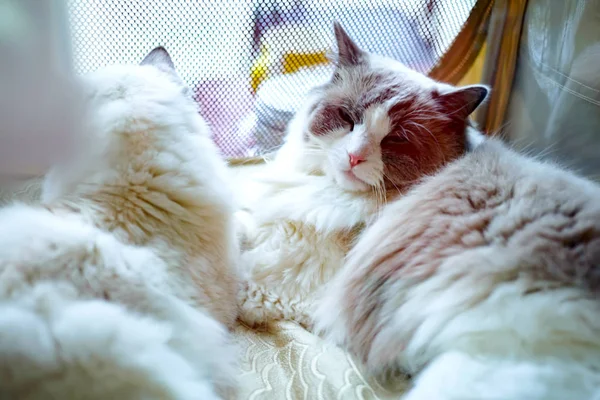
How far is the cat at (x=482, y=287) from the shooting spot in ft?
2.65

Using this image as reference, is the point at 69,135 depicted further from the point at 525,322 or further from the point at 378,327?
the point at 525,322

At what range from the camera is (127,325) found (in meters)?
0.83

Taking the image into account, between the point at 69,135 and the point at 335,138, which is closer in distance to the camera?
the point at 69,135

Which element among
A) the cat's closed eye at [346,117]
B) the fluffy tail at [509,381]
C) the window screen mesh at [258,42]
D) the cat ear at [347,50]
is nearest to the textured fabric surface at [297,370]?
the fluffy tail at [509,381]

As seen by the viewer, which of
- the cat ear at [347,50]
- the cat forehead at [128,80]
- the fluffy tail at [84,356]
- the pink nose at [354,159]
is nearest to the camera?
the fluffy tail at [84,356]

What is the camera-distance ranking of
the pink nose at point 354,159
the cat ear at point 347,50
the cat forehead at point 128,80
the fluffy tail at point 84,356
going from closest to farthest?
the fluffy tail at point 84,356
the cat forehead at point 128,80
the pink nose at point 354,159
the cat ear at point 347,50

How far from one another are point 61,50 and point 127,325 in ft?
1.52

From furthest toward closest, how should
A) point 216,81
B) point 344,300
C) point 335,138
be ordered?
point 216,81 < point 335,138 < point 344,300

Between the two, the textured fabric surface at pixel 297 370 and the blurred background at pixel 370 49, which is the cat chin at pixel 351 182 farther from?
the blurred background at pixel 370 49

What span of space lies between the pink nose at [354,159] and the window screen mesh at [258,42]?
61cm

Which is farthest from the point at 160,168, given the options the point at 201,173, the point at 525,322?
the point at 525,322

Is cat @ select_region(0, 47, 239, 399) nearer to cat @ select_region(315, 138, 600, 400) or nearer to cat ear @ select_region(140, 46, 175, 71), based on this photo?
cat ear @ select_region(140, 46, 175, 71)

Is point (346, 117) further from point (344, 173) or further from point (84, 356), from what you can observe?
point (84, 356)

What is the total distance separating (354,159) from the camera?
130cm
